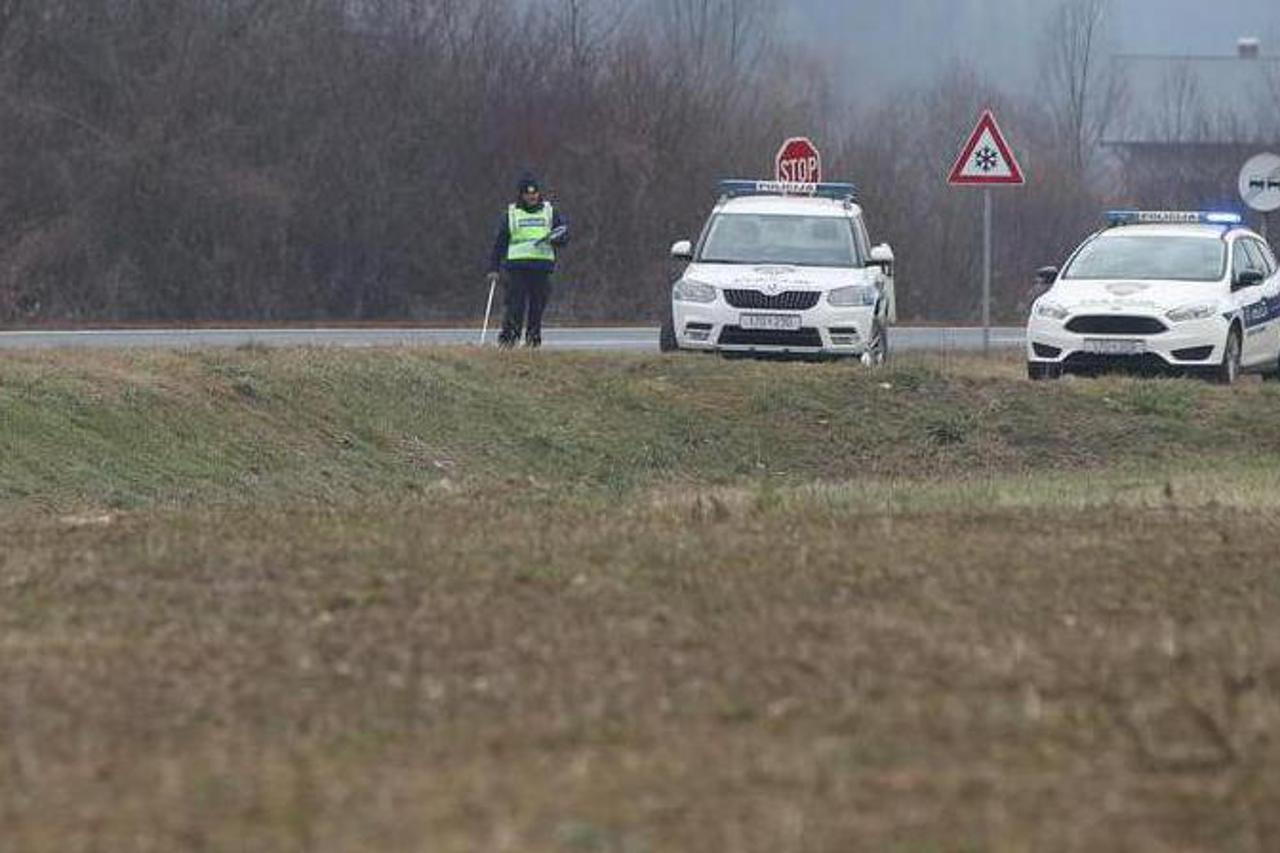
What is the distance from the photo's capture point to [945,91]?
210ft

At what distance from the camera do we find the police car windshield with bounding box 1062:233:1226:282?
24.1 metres

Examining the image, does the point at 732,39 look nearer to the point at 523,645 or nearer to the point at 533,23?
the point at 533,23

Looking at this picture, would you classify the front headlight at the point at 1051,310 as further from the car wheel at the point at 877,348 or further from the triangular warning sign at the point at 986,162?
the triangular warning sign at the point at 986,162

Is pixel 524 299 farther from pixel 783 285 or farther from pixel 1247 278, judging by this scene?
pixel 1247 278

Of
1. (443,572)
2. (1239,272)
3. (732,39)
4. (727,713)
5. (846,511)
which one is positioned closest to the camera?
(727,713)

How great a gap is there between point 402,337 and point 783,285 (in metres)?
11.6

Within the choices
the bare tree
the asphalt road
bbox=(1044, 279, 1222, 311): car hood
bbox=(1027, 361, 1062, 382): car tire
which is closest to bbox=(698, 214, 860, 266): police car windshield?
bbox=(1027, 361, 1062, 382): car tire

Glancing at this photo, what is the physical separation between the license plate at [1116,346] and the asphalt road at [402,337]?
6562 mm

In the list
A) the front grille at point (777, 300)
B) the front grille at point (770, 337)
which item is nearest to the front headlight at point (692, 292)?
the front grille at point (777, 300)

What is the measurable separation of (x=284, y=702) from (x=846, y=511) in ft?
17.8

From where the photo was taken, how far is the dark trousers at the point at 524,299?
24.6m

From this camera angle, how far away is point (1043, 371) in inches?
941

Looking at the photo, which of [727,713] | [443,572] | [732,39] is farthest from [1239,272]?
[732,39]

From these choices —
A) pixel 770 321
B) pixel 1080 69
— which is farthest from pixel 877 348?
pixel 1080 69
